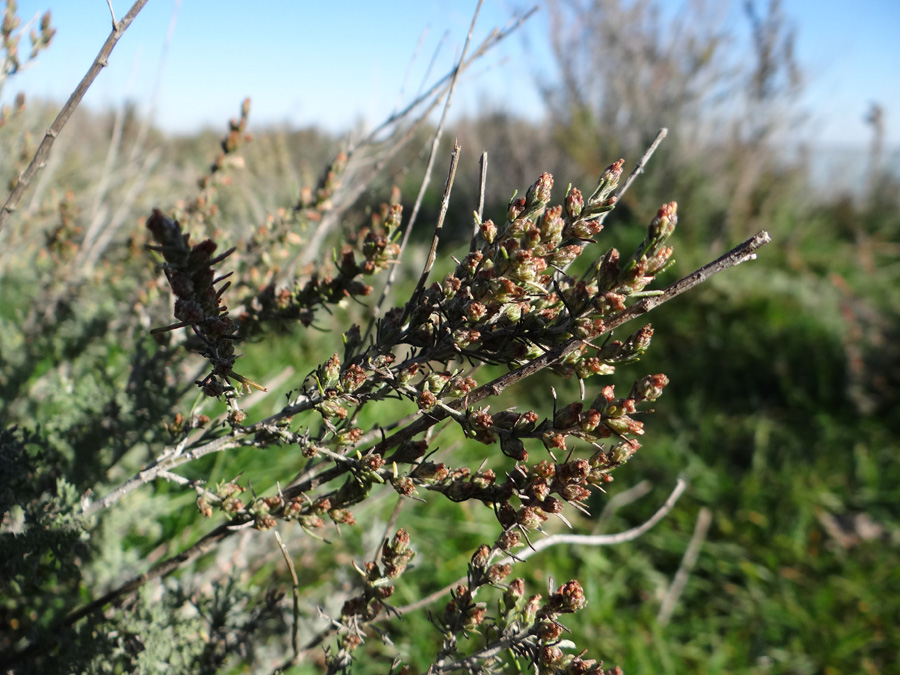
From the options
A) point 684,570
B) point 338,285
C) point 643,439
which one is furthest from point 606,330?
point 643,439

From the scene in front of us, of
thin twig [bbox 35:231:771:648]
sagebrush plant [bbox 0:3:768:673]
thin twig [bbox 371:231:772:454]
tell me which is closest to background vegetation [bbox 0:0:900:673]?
sagebrush plant [bbox 0:3:768:673]

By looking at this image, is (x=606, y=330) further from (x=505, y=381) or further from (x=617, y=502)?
(x=617, y=502)

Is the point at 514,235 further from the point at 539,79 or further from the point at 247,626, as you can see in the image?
the point at 539,79

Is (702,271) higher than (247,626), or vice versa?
(702,271)

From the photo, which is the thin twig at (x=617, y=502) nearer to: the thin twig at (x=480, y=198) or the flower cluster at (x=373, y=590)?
A: the flower cluster at (x=373, y=590)

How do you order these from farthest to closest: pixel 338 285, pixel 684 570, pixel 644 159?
Result: pixel 684 570 → pixel 338 285 → pixel 644 159

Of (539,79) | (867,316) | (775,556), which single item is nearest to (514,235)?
(775,556)
